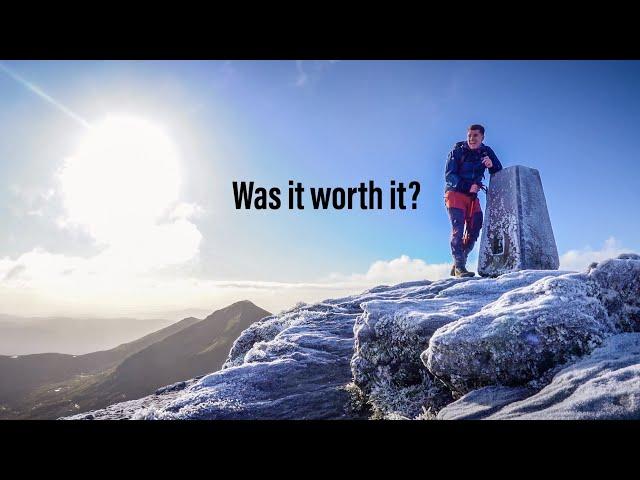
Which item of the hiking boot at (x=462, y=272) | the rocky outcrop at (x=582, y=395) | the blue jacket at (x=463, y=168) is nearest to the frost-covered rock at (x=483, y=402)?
the rocky outcrop at (x=582, y=395)

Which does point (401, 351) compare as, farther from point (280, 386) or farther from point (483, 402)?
point (280, 386)

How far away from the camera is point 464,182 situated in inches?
570

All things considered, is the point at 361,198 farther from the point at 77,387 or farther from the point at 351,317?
the point at 77,387

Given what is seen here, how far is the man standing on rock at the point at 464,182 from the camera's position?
47.1 ft

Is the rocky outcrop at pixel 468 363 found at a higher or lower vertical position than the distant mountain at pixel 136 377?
higher

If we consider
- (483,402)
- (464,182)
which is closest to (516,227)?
(464,182)

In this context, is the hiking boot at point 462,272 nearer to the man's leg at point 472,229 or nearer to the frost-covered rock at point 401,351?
the man's leg at point 472,229

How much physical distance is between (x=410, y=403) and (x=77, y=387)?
218410mm

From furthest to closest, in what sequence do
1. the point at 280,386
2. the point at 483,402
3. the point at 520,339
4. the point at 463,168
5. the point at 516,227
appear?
the point at 463,168
the point at 516,227
the point at 280,386
the point at 520,339
the point at 483,402

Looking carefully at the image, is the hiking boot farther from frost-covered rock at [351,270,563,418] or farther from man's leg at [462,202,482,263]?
frost-covered rock at [351,270,563,418]

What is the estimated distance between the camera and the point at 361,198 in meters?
9.28

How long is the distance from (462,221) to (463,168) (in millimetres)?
2053

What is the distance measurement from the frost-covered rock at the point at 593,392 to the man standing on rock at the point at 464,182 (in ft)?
29.1

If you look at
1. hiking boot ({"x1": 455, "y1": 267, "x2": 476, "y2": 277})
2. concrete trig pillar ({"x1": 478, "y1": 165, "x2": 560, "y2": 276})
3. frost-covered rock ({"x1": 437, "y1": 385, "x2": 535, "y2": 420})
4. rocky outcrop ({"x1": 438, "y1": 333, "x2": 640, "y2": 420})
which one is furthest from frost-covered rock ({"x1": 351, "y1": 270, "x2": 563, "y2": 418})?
hiking boot ({"x1": 455, "y1": 267, "x2": 476, "y2": 277})
